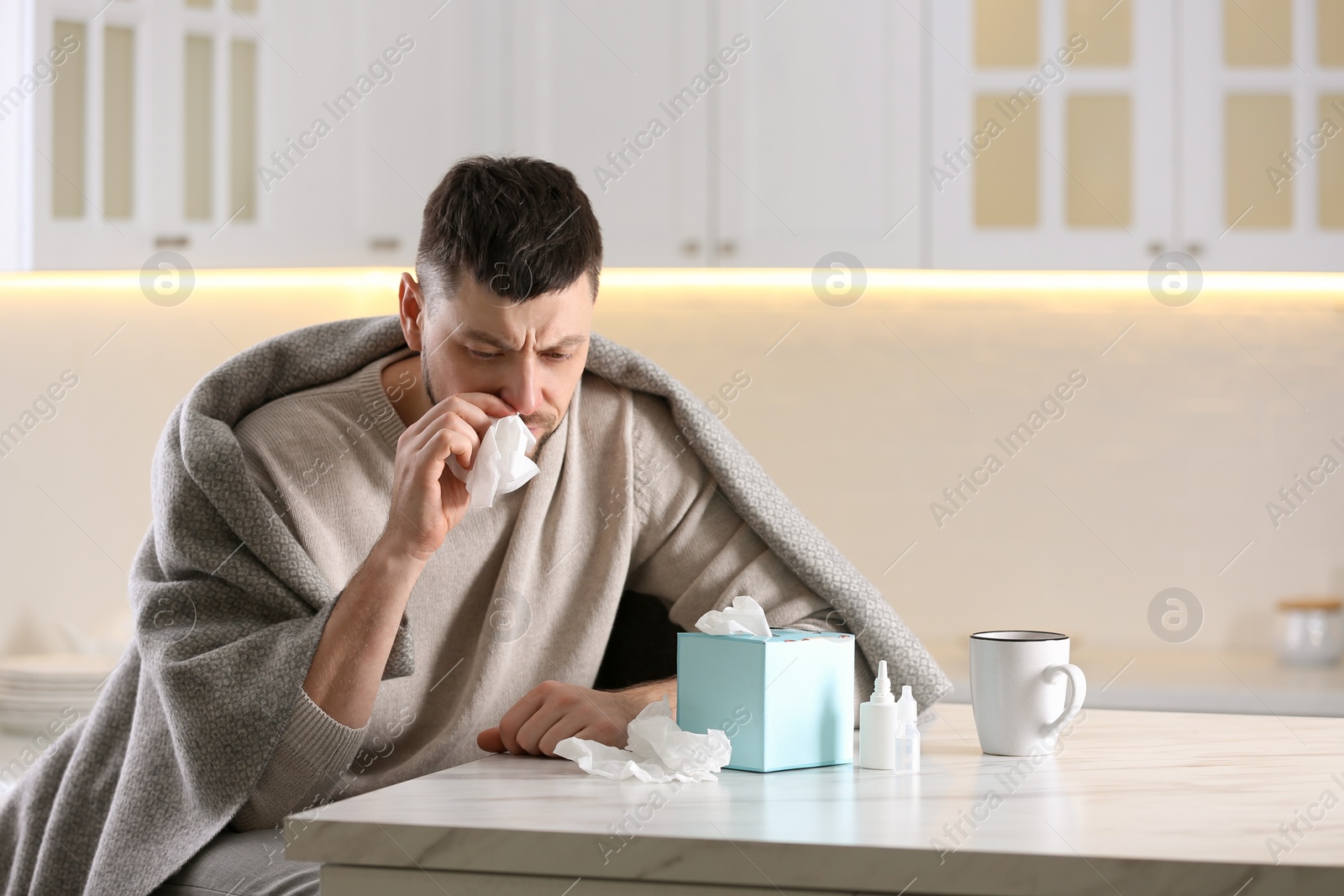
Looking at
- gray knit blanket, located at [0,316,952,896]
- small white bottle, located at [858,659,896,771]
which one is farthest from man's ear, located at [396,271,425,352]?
small white bottle, located at [858,659,896,771]

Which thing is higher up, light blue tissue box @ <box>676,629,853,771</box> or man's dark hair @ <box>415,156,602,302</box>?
man's dark hair @ <box>415,156,602,302</box>

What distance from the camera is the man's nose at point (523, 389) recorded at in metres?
1.19

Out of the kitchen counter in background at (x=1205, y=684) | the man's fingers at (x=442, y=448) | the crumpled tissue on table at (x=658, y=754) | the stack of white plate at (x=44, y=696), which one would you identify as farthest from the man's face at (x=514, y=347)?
the stack of white plate at (x=44, y=696)

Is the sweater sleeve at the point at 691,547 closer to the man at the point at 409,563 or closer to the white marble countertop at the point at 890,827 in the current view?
the man at the point at 409,563

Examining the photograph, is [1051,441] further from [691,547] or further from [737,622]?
[737,622]

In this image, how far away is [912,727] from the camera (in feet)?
3.09

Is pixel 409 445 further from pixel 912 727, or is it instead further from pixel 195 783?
pixel 912 727

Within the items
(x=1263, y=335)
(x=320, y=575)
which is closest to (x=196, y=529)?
(x=320, y=575)

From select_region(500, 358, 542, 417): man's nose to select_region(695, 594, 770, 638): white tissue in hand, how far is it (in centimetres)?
31

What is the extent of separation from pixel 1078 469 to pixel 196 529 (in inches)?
76.0

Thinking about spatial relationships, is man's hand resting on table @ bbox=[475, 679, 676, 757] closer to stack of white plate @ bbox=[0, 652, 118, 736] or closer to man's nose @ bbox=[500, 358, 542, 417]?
man's nose @ bbox=[500, 358, 542, 417]

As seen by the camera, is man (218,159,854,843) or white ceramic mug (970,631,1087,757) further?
man (218,159,854,843)

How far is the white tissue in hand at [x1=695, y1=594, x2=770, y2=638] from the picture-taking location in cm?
99

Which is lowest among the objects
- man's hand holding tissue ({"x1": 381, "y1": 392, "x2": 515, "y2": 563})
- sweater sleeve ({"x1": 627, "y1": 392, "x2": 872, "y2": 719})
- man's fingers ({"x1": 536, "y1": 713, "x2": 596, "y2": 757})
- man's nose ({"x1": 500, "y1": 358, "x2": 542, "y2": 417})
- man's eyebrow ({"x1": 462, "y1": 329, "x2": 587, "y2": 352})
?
man's fingers ({"x1": 536, "y1": 713, "x2": 596, "y2": 757})
